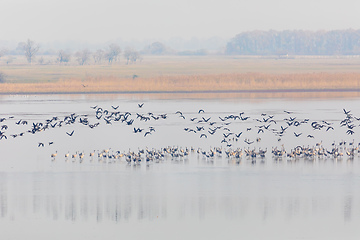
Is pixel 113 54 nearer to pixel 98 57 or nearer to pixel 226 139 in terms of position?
pixel 98 57

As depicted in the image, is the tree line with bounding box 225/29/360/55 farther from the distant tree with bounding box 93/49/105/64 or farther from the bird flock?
the bird flock

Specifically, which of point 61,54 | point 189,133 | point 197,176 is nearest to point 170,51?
point 61,54

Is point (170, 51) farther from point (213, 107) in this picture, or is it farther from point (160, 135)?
point (160, 135)

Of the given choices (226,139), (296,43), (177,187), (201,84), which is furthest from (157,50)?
(177,187)

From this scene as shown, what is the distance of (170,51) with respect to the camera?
486 feet

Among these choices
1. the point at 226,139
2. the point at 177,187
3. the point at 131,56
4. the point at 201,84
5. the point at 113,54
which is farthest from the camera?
the point at 113,54

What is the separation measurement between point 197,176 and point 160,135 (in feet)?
31.7

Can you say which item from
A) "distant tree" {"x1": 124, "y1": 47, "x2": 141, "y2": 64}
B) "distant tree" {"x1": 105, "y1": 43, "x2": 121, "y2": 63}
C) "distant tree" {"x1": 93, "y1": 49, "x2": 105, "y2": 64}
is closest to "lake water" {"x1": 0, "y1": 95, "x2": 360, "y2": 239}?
"distant tree" {"x1": 124, "y1": 47, "x2": 141, "y2": 64}

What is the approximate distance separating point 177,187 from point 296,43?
121 metres

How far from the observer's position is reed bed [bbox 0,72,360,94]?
56844mm

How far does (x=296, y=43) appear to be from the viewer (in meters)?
139

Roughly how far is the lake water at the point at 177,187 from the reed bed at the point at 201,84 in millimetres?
21659

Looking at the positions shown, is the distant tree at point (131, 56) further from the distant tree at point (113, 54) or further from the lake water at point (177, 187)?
the lake water at point (177, 187)

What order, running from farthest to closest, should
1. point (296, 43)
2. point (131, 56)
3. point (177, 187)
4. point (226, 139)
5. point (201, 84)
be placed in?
point (296, 43), point (131, 56), point (201, 84), point (226, 139), point (177, 187)
